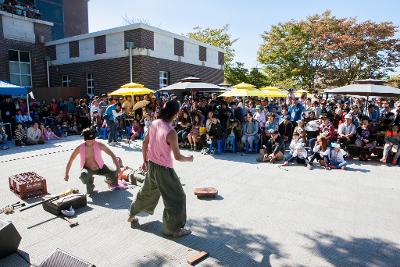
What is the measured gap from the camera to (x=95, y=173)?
19.8 feet

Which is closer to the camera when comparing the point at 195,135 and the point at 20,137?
the point at 195,135

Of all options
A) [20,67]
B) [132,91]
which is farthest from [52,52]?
[132,91]

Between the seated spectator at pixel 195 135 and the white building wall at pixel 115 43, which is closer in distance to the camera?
the seated spectator at pixel 195 135

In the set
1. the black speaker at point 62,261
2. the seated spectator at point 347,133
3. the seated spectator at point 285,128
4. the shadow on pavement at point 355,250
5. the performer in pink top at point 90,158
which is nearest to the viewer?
the black speaker at point 62,261

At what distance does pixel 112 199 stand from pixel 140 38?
1370cm

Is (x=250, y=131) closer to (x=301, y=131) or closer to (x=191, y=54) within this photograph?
(x=301, y=131)

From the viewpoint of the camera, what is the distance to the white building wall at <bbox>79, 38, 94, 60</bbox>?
19.8 metres

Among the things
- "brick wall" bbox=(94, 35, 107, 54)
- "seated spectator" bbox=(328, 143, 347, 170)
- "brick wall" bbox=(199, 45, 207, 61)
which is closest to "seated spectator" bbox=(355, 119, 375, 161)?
"seated spectator" bbox=(328, 143, 347, 170)

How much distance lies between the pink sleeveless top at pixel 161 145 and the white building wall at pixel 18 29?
2006 centimetres

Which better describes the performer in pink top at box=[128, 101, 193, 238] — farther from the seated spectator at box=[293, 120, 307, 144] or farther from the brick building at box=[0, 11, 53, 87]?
the brick building at box=[0, 11, 53, 87]

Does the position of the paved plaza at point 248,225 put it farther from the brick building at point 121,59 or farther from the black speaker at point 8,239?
the brick building at point 121,59

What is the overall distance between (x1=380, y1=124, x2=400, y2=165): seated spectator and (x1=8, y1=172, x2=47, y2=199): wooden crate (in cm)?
921

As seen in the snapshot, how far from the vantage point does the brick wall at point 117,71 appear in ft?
59.2

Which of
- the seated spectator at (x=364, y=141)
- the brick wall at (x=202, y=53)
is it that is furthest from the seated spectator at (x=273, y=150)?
the brick wall at (x=202, y=53)
